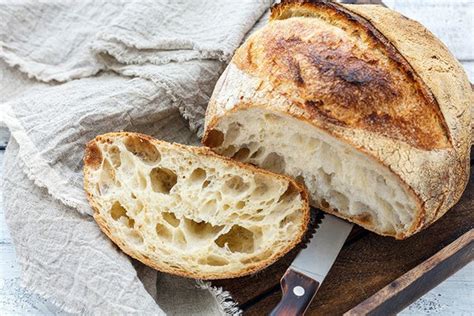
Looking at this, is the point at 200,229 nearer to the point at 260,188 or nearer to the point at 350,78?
the point at 260,188

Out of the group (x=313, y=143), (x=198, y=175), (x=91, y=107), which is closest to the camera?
(x=313, y=143)

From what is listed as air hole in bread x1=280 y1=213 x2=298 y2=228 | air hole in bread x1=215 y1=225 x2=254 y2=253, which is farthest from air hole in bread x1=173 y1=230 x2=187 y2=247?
air hole in bread x1=280 y1=213 x2=298 y2=228

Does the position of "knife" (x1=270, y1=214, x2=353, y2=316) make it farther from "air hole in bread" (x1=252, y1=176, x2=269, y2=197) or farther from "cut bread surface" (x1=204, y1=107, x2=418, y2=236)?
"air hole in bread" (x1=252, y1=176, x2=269, y2=197)

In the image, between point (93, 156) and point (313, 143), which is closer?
point (313, 143)

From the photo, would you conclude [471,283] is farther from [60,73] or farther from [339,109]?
[60,73]

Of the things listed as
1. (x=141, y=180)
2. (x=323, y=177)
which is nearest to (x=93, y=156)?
(x=141, y=180)

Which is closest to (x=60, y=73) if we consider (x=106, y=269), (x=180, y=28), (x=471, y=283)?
(x=180, y=28)

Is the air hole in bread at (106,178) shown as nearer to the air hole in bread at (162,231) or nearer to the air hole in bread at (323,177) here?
the air hole in bread at (162,231)
